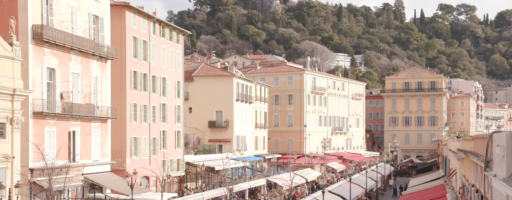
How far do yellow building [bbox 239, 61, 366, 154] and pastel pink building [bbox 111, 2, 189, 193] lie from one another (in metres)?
28.4

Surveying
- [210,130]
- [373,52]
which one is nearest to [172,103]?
[210,130]

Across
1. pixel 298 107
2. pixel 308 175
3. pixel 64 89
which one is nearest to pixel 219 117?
pixel 308 175

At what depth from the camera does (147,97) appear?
37.7m

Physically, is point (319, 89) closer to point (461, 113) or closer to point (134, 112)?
point (461, 113)

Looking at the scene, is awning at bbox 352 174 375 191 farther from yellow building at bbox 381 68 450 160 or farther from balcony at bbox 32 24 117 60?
yellow building at bbox 381 68 450 160

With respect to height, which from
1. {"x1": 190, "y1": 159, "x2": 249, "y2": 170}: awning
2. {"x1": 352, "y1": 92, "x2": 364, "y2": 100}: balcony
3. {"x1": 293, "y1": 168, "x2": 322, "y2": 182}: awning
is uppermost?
A: {"x1": 352, "y1": 92, "x2": 364, "y2": 100}: balcony

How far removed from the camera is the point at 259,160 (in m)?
56.9

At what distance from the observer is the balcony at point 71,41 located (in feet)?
83.1

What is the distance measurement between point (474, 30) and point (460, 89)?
6563 cm

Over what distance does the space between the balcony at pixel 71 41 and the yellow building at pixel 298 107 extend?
39.7 metres

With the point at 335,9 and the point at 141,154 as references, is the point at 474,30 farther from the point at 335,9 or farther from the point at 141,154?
the point at 141,154

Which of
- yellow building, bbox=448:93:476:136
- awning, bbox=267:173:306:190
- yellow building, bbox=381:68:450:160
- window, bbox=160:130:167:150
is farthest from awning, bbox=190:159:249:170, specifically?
yellow building, bbox=448:93:476:136

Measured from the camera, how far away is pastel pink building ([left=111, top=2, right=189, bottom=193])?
3491 centimetres

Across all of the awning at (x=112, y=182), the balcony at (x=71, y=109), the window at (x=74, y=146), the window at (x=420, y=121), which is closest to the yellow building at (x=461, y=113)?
the window at (x=420, y=121)
